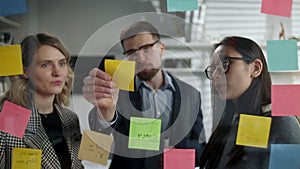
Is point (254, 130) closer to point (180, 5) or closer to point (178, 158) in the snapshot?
point (178, 158)

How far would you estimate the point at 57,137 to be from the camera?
112 centimetres

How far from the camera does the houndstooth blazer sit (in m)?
1.11

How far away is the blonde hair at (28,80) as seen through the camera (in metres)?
1.10

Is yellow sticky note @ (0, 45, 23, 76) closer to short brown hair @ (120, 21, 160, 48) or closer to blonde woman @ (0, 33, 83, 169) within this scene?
blonde woman @ (0, 33, 83, 169)

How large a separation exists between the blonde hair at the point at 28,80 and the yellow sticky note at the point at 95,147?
0.11 m

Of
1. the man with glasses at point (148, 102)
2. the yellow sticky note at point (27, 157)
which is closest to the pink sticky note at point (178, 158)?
the man with glasses at point (148, 102)

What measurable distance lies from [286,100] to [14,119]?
74 centimetres

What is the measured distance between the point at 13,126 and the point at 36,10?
0.33m

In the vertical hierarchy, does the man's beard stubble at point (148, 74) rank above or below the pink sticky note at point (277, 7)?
below

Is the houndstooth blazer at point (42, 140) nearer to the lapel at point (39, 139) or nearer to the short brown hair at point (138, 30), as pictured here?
the lapel at point (39, 139)

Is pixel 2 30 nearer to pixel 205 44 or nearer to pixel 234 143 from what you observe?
pixel 205 44

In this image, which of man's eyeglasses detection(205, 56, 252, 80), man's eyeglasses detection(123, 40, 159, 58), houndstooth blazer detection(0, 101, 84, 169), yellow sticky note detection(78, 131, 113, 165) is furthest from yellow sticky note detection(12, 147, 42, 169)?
man's eyeglasses detection(205, 56, 252, 80)

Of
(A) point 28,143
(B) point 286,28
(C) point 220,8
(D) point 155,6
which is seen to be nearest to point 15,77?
(A) point 28,143

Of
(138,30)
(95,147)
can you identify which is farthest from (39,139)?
(138,30)
